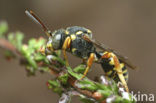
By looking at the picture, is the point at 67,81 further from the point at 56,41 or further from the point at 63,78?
the point at 56,41

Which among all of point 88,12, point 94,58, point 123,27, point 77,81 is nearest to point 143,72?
point 123,27

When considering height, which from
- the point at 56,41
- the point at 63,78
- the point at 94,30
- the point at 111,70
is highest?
the point at 94,30

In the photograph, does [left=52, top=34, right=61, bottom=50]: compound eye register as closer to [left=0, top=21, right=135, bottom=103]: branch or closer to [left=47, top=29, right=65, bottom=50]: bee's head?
[left=47, top=29, right=65, bottom=50]: bee's head

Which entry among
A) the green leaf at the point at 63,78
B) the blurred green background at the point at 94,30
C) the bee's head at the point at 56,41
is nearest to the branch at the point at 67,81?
the green leaf at the point at 63,78

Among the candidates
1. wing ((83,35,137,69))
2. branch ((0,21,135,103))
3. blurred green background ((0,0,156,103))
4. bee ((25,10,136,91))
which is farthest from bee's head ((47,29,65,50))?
blurred green background ((0,0,156,103))

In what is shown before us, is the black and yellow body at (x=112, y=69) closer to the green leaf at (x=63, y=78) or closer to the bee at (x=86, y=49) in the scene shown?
the bee at (x=86, y=49)

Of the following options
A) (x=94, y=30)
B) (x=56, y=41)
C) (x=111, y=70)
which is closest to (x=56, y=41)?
(x=56, y=41)
